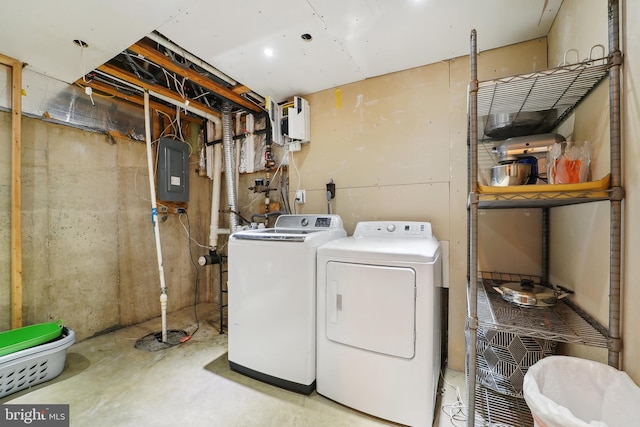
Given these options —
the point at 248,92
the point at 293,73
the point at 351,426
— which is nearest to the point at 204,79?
the point at 248,92

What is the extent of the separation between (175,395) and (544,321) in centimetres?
211

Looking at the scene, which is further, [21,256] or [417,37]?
[21,256]

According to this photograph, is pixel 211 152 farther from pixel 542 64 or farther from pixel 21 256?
pixel 542 64

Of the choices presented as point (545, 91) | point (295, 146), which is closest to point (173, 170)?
point (295, 146)

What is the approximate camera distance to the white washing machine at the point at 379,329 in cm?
140

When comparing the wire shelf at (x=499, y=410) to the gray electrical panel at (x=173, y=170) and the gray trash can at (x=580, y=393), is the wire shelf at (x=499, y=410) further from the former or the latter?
the gray electrical panel at (x=173, y=170)

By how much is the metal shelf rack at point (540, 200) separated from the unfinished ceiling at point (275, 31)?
0.58 metres

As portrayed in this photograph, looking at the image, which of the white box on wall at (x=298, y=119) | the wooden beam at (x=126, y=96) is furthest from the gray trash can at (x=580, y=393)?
Result: the wooden beam at (x=126, y=96)

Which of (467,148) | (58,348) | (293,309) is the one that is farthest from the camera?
(467,148)

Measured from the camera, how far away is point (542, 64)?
1810 millimetres

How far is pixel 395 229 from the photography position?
2.05 metres

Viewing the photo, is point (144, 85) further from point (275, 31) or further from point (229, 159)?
point (275, 31)

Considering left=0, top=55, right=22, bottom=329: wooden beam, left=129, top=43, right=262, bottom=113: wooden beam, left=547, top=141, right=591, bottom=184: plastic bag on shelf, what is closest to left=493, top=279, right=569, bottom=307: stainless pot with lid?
left=547, top=141, right=591, bottom=184: plastic bag on shelf

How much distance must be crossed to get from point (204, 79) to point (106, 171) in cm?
136
